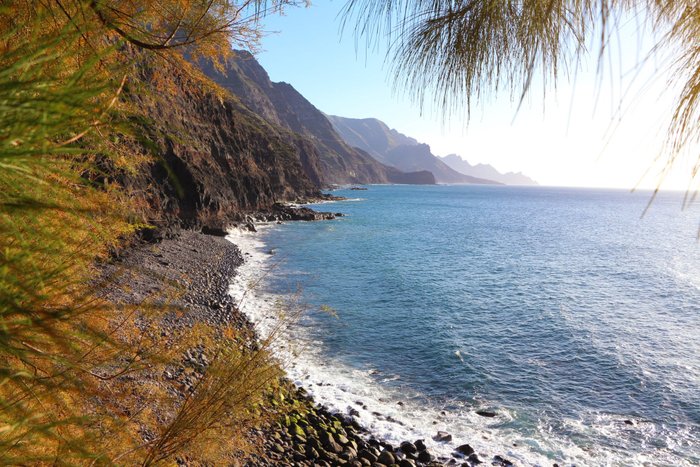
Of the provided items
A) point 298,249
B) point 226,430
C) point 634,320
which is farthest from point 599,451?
point 298,249

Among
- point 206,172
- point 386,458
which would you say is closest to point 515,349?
point 386,458

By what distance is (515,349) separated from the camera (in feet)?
55.7

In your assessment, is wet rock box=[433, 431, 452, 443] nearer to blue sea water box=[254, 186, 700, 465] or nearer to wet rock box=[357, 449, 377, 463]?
blue sea water box=[254, 186, 700, 465]

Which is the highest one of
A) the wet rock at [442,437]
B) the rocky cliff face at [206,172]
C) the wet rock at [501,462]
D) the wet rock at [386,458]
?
the rocky cliff face at [206,172]

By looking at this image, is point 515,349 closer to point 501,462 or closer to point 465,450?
point 501,462

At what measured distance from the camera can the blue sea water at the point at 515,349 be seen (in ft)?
38.1

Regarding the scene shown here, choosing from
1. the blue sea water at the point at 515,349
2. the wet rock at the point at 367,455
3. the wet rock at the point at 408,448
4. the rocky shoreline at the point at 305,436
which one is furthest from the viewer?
the blue sea water at the point at 515,349

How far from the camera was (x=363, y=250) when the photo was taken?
3872 centimetres

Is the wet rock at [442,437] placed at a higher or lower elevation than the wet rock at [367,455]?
lower

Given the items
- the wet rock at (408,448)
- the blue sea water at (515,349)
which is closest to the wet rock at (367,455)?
the wet rock at (408,448)

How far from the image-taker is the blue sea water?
458 inches

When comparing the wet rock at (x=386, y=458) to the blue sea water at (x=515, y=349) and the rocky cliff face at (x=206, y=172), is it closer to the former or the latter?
the blue sea water at (x=515, y=349)

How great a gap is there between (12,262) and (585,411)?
15236 millimetres

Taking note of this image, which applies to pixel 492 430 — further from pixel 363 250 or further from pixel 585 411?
pixel 363 250
